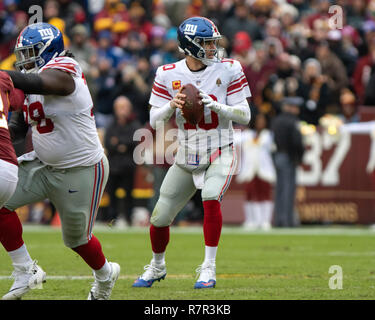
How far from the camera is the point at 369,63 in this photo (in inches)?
564

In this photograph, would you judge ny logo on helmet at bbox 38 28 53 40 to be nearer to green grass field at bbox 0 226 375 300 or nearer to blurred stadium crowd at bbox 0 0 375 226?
green grass field at bbox 0 226 375 300

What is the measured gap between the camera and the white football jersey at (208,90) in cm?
661

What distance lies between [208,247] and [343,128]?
24.3 ft

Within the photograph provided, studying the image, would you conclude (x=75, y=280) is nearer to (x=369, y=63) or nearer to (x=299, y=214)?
(x=299, y=214)

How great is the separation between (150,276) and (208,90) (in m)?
1.50

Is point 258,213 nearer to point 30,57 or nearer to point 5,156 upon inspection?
point 30,57

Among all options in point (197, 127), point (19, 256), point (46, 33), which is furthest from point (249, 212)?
point (46, 33)

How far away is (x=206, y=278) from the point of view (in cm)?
629

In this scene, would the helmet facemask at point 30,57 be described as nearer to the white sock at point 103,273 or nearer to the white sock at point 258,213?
the white sock at point 103,273

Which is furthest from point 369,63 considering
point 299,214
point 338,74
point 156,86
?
point 156,86

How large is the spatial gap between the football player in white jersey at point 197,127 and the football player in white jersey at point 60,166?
0.97 metres

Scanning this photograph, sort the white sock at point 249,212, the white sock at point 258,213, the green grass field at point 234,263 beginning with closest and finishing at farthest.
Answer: the green grass field at point 234,263 < the white sock at point 258,213 < the white sock at point 249,212

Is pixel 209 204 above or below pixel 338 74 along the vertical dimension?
below

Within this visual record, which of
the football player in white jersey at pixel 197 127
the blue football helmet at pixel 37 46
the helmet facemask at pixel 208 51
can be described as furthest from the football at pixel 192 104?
the blue football helmet at pixel 37 46
